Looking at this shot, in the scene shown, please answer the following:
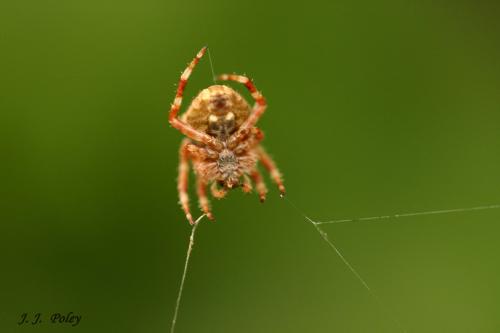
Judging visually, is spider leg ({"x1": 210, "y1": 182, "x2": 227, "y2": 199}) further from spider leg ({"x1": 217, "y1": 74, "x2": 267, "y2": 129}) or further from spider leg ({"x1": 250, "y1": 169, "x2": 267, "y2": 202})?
spider leg ({"x1": 217, "y1": 74, "x2": 267, "y2": 129})

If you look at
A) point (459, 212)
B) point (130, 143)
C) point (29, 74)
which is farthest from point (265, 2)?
point (459, 212)

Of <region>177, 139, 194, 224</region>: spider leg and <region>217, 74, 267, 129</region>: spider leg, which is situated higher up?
<region>217, 74, 267, 129</region>: spider leg

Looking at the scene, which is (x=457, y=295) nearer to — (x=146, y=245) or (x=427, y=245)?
(x=427, y=245)

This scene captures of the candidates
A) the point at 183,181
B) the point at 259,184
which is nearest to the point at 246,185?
the point at 259,184

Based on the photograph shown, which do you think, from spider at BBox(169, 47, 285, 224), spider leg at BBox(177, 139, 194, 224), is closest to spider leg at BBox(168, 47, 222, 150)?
spider at BBox(169, 47, 285, 224)

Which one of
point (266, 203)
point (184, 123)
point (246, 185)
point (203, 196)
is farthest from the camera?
point (266, 203)

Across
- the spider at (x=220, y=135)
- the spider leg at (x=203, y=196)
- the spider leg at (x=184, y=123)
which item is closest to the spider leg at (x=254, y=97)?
the spider at (x=220, y=135)

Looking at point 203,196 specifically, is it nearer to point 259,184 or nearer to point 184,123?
point 259,184

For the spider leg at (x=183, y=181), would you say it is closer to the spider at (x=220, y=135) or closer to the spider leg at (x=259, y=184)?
the spider at (x=220, y=135)
